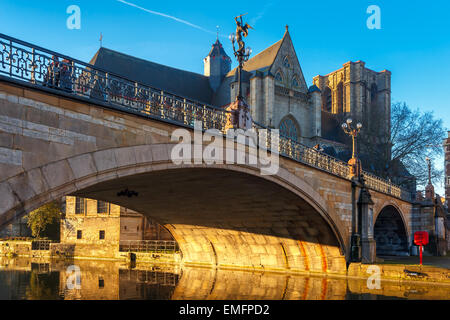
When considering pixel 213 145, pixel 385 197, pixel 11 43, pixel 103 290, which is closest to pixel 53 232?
pixel 103 290

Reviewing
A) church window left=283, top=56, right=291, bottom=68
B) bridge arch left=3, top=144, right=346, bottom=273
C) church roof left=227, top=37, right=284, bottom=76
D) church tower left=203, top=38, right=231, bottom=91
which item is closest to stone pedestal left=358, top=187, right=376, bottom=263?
bridge arch left=3, top=144, right=346, bottom=273

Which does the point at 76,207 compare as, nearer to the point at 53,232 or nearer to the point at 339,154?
the point at 53,232

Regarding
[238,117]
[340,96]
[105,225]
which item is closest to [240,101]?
[238,117]

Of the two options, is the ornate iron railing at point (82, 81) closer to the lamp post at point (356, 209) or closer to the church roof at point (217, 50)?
the lamp post at point (356, 209)

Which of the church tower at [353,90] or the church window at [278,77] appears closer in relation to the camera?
the church window at [278,77]

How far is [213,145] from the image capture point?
1167cm

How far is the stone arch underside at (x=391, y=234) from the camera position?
91.0 ft

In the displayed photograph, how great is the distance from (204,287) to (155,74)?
27.0 meters

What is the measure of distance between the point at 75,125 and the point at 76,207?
31013 mm

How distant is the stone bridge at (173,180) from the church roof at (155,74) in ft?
48.9

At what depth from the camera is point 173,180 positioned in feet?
45.8

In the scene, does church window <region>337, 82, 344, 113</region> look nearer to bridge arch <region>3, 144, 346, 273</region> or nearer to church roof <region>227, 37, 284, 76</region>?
church roof <region>227, 37, 284, 76</region>

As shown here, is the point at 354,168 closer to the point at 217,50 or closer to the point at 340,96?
the point at 217,50

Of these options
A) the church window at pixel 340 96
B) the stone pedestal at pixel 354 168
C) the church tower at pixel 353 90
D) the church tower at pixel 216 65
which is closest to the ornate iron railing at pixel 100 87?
the stone pedestal at pixel 354 168
